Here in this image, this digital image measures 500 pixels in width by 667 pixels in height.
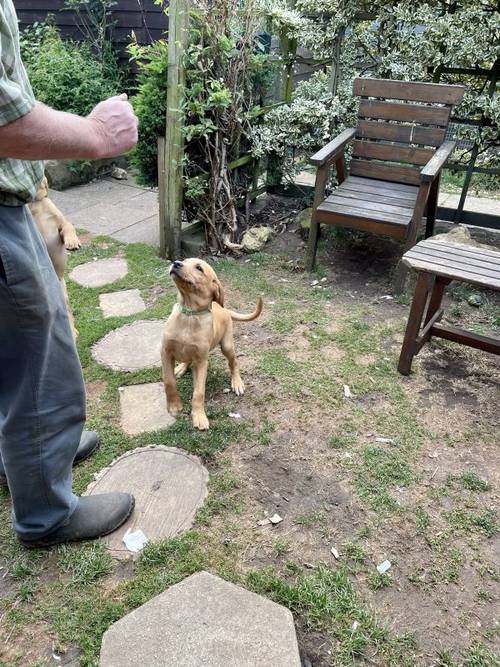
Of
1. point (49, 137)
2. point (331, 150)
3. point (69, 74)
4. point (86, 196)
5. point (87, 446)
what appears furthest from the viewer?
point (69, 74)

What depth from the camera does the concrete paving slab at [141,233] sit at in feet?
16.7

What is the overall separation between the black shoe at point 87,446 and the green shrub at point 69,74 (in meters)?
5.54

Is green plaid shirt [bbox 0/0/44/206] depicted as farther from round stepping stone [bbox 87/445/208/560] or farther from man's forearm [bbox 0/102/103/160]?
round stepping stone [bbox 87/445/208/560]

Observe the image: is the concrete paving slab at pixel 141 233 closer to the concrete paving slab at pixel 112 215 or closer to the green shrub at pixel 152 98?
the concrete paving slab at pixel 112 215

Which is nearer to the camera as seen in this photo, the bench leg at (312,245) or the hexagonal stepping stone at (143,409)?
the hexagonal stepping stone at (143,409)

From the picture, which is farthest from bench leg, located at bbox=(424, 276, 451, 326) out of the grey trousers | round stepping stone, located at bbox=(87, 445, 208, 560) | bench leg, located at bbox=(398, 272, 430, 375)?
the grey trousers

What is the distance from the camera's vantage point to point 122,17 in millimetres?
7660

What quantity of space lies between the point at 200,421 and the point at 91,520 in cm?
82

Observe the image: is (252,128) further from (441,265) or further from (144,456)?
(144,456)

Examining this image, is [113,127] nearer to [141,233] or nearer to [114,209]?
[141,233]

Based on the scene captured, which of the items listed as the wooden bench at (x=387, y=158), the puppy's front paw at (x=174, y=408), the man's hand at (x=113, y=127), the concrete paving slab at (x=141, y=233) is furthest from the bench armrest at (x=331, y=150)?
the man's hand at (x=113, y=127)

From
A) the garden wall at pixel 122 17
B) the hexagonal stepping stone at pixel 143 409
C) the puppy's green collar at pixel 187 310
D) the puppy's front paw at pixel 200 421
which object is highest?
the garden wall at pixel 122 17

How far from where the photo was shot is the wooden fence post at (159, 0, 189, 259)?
3.81 metres

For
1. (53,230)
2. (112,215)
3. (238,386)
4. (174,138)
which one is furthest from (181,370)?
(112,215)
